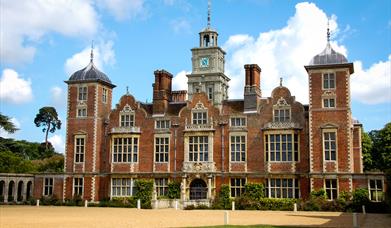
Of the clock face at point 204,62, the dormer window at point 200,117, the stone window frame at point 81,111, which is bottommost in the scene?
the dormer window at point 200,117

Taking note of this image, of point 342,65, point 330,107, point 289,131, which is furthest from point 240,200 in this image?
point 342,65

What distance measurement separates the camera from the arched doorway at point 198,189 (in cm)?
3759

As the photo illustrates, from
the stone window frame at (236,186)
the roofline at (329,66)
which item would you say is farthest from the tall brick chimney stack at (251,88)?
the stone window frame at (236,186)

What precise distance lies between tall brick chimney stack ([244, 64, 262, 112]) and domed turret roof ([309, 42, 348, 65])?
4551mm

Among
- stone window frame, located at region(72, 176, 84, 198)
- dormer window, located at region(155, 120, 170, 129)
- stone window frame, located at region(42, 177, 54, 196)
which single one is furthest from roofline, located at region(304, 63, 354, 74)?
stone window frame, located at region(42, 177, 54, 196)

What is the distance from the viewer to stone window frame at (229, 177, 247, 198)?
3678 cm

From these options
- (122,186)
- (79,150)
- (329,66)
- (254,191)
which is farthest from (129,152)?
(329,66)

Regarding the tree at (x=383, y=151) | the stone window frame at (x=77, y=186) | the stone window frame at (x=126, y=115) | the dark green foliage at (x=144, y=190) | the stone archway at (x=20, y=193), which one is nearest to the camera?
the dark green foliage at (x=144, y=190)

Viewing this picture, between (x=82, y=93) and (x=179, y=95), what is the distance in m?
7.85

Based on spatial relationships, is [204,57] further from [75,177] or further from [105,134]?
[75,177]

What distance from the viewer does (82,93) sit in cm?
4141

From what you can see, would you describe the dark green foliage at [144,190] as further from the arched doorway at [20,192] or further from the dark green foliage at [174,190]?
the arched doorway at [20,192]

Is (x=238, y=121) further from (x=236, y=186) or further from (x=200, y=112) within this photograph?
(x=236, y=186)

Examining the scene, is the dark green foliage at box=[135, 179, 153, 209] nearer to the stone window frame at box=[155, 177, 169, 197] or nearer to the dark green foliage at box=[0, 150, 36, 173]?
the stone window frame at box=[155, 177, 169, 197]
